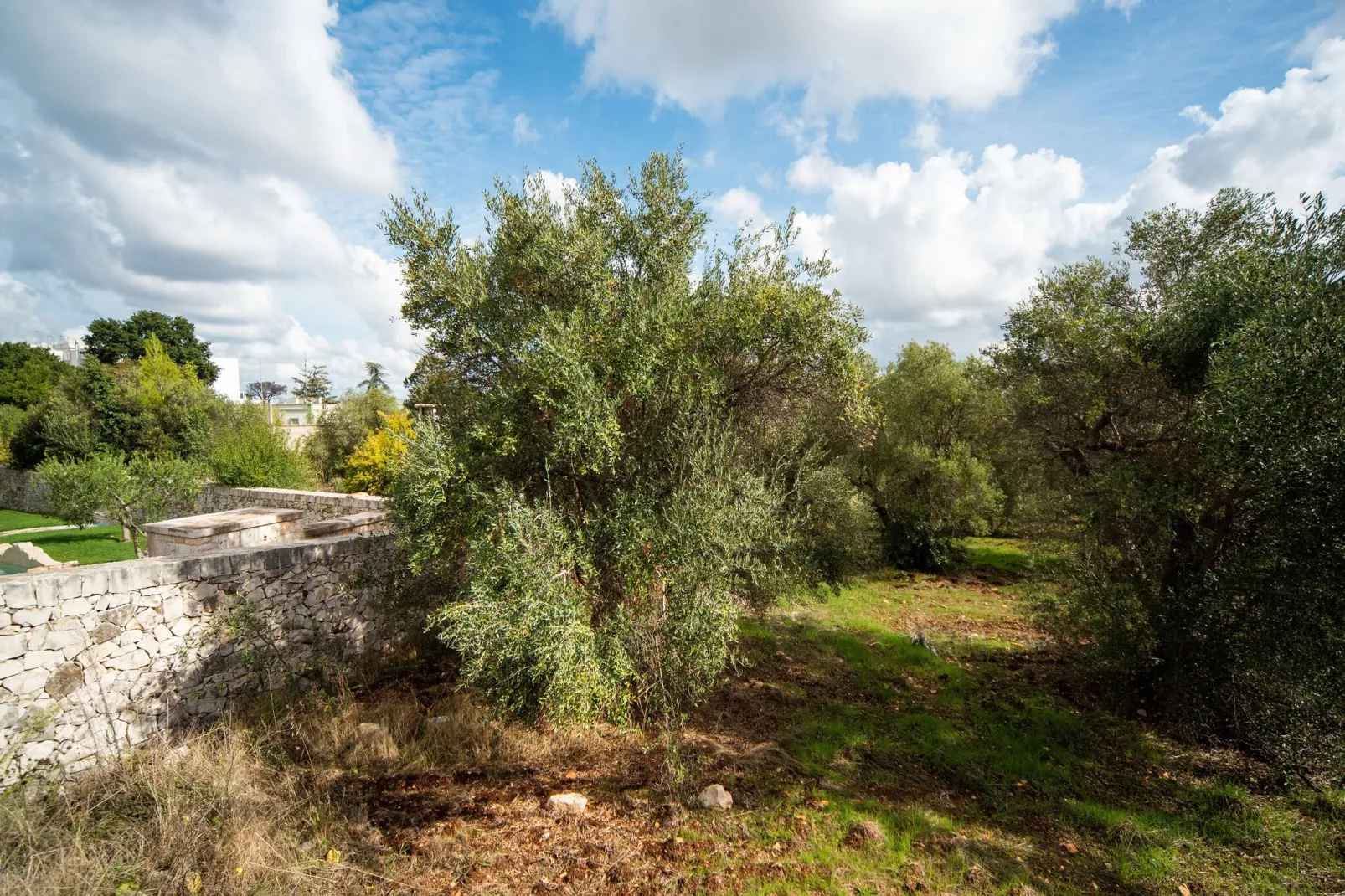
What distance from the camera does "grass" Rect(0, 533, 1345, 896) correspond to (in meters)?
5.26

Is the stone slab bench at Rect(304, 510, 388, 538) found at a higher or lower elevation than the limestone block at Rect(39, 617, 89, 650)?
higher

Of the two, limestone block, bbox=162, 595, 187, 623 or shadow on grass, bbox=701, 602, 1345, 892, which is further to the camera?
limestone block, bbox=162, 595, 187, 623

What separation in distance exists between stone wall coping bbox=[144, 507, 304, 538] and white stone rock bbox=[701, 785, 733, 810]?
35.7ft

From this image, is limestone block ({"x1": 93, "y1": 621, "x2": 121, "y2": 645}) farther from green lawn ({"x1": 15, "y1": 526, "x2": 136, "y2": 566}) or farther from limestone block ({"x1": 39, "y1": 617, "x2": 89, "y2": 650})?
green lawn ({"x1": 15, "y1": 526, "x2": 136, "y2": 566})

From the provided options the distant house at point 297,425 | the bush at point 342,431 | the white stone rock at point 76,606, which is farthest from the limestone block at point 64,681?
the bush at point 342,431

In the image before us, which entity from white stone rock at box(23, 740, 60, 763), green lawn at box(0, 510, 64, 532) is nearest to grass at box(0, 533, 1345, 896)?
white stone rock at box(23, 740, 60, 763)

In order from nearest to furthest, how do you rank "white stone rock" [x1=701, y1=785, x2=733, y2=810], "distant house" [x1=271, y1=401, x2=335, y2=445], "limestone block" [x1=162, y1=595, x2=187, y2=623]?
"white stone rock" [x1=701, y1=785, x2=733, y2=810] → "limestone block" [x1=162, y1=595, x2=187, y2=623] → "distant house" [x1=271, y1=401, x2=335, y2=445]

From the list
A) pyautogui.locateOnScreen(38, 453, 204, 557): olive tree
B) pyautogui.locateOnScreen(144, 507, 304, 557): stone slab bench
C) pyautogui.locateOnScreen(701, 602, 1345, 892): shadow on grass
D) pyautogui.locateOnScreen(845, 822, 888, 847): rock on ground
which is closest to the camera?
pyautogui.locateOnScreen(701, 602, 1345, 892): shadow on grass

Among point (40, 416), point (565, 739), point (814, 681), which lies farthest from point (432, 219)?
point (40, 416)

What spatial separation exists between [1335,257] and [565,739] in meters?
11.9

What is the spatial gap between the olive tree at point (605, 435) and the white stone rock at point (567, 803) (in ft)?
3.44

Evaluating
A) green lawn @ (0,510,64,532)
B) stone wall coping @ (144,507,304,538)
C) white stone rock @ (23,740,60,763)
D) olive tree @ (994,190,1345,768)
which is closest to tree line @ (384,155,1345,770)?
olive tree @ (994,190,1345,768)

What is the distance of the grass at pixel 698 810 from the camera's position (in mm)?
5262

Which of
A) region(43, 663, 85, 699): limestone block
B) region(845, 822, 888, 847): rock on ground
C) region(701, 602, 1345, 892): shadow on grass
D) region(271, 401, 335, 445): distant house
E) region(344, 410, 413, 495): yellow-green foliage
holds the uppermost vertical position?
region(271, 401, 335, 445): distant house
